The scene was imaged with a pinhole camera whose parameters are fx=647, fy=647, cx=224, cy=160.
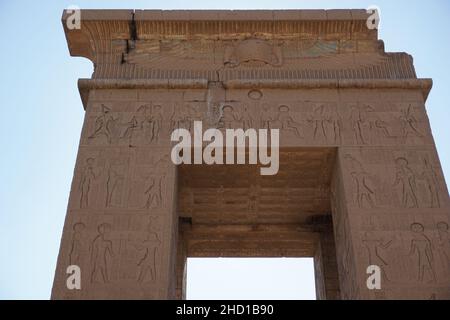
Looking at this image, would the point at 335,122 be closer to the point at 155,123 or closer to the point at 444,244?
the point at 444,244

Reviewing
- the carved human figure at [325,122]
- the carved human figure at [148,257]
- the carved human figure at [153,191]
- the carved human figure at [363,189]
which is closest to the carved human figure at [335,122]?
the carved human figure at [325,122]

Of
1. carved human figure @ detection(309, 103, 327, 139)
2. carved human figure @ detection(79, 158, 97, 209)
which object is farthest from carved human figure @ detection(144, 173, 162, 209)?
carved human figure @ detection(309, 103, 327, 139)

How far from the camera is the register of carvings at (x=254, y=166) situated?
26.9 ft

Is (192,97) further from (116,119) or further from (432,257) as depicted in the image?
(432,257)

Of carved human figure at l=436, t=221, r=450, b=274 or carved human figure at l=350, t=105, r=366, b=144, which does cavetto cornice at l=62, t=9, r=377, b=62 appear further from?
carved human figure at l=436, t=221, r=450, b=274

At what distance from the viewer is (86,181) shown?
8875mm

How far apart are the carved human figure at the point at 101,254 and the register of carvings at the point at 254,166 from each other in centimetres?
2

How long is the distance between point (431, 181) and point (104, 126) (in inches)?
185

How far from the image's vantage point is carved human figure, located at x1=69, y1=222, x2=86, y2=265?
26.7 ft

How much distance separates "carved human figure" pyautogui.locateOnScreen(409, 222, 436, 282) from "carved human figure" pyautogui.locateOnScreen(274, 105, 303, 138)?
2121 mm

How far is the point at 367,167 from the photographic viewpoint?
29.5 ft

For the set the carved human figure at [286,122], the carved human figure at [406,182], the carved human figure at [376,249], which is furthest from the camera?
the carved human figure at [286,122]

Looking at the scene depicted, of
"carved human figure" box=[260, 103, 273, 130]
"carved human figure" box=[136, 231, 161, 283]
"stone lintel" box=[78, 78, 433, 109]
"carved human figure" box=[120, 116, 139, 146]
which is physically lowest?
"carved human figure" box=[136, 231, 161, 283]

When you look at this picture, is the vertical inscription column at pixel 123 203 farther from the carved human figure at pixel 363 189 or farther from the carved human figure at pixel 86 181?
the carved human figure at pixel 363 189
